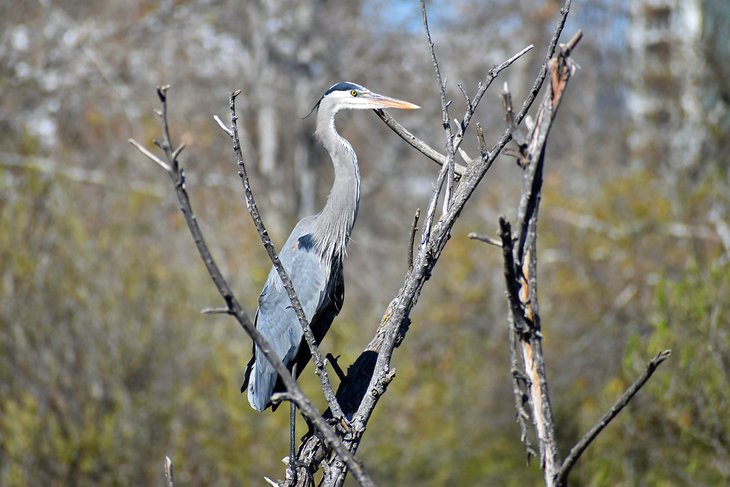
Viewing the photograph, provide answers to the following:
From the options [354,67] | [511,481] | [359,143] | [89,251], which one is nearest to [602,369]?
[511,481]

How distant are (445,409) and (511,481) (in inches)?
38.0

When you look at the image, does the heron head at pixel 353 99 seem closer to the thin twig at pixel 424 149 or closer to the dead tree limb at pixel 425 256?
the thin twig at pixel 424 149

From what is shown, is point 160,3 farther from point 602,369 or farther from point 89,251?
point 602,369

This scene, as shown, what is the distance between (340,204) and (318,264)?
0.83ft

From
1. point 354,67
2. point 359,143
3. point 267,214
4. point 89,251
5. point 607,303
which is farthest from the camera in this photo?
point 359,143

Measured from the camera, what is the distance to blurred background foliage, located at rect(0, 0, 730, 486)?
252 inches

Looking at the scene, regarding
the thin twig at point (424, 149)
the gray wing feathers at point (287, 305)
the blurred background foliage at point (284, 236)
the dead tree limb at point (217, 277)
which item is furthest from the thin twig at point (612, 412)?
the blurred background foliage at point (284, 236)

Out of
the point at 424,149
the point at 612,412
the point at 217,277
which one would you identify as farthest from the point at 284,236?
the point at 612,412

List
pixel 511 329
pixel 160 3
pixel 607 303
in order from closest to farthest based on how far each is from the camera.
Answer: pixel 511 329
pixel 607 303
pixel 160 3

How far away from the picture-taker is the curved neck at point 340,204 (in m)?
3.55

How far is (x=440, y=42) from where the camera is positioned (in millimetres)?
14750

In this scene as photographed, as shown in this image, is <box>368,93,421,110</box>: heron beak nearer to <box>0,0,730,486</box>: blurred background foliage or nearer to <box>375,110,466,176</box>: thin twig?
<box>375,110,466,176</box>: thin twig

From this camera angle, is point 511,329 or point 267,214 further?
point 267,214

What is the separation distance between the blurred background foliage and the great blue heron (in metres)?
2.28
